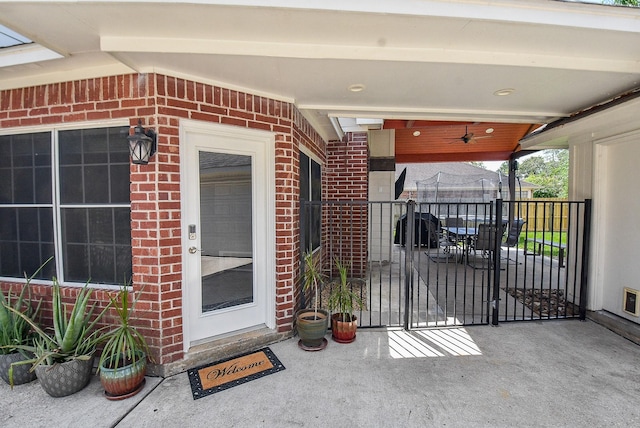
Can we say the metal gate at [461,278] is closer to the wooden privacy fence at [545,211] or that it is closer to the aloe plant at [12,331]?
the wooden privacy fence at [545,211]

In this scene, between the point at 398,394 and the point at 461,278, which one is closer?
the point at 398,394

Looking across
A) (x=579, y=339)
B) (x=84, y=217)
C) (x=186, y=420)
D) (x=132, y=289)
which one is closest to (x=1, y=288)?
(x=84, y=217)

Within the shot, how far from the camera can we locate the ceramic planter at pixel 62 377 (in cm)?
225

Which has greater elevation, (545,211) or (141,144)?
(141,144)

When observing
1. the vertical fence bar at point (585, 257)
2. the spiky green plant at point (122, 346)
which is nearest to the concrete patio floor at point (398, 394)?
the spiky green plant at point (122, 346)

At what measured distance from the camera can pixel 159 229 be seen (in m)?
2.56

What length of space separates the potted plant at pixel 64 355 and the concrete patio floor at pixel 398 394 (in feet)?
0.34

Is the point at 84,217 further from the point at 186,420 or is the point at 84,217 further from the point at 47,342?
the point at 186,420

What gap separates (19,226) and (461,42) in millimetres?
4213

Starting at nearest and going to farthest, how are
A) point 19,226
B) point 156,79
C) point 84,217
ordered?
point 156,79 < point 84,217 < point 19,226

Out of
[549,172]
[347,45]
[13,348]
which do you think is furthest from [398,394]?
[549,172]

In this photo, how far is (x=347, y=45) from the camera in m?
2.22

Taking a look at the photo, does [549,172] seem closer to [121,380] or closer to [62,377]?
[121,380]

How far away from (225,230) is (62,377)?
1614 mm
